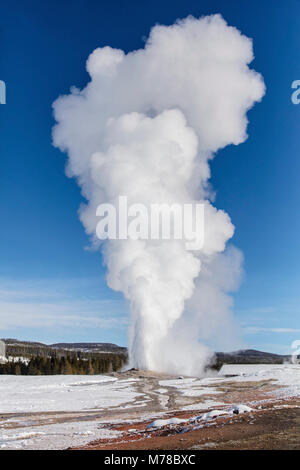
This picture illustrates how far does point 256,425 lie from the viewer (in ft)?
64.1

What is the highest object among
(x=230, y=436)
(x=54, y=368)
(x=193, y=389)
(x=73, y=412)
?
(x=230, y=436)

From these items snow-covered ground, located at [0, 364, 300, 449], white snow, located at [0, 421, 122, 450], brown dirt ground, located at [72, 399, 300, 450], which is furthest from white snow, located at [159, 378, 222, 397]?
brown dirt ground, located at [72, 399, 300, 450]

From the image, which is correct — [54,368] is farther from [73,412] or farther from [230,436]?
[230,436]

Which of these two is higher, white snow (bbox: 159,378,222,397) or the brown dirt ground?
the brown dirt ground

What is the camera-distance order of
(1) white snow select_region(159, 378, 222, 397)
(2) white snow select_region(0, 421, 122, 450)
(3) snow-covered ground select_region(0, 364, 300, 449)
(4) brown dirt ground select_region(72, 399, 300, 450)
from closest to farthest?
1. (4) brown dirt ground select_region(72, 399, 300, 450)
2. (2) white snow select_region(0, 421, 122, 450)
3. (3) snow-covered ground select_region(0, 364, 300, 449)
4. (1) white snow select_region(159, 378, 222, 397)

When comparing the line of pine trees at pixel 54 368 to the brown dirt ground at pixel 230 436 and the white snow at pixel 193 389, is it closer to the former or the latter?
the white snow at pixel 193 389

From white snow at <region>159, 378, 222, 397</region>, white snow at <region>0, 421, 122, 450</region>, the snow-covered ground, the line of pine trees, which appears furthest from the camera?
the line of pine trees

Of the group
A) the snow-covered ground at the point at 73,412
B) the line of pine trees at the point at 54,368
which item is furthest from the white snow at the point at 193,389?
the line of pine trees at the point at 54,368

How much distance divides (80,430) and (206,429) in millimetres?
9142

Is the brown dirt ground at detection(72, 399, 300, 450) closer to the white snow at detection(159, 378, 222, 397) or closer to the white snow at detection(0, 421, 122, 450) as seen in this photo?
the white snow at detection(0, 421, 122, 450)

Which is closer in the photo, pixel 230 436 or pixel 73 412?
pixel 230 436

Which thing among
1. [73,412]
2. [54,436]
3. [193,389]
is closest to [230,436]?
[54,436]

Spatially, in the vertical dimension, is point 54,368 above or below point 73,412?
below

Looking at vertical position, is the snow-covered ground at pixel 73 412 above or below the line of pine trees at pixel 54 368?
above
